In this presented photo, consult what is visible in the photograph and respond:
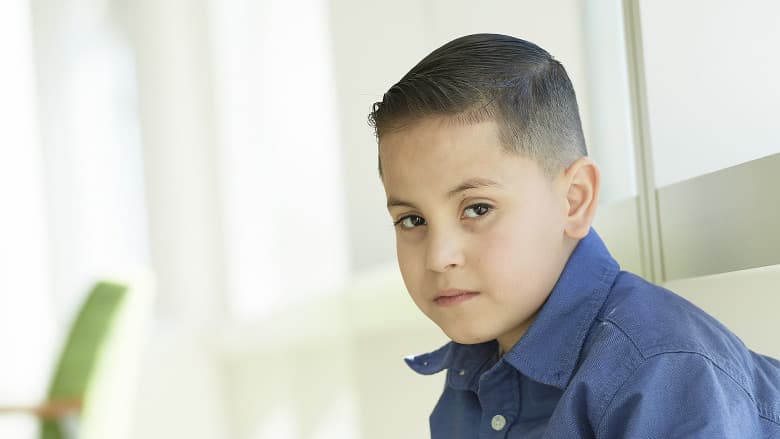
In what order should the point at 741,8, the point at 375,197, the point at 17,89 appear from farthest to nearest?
the point at 17,89 < the point at 375,197 < the point at 741,8

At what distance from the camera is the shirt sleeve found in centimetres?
79

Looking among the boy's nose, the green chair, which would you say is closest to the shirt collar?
the boy's nose

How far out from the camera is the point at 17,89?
121 inches

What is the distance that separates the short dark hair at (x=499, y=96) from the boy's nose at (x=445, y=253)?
12 centimetres

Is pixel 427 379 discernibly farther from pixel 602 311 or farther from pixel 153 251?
pixel 153 251

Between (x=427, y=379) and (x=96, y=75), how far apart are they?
72.4 inches

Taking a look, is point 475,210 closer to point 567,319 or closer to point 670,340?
point 567,319

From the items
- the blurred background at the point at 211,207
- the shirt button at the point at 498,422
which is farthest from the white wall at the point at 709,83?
the blurred background at the point at 211,207

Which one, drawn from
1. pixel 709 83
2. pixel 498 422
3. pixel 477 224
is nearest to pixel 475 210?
pixel 477 224

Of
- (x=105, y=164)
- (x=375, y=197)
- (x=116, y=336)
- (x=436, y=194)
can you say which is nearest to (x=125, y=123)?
(x=105, y=164)

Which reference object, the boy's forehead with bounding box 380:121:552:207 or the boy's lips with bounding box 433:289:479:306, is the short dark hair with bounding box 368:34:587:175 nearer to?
the boy's forehead with bounding box 380:121:552:207

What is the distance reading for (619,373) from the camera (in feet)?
2.78

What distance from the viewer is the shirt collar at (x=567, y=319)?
968mm

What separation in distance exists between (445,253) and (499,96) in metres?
0.18
